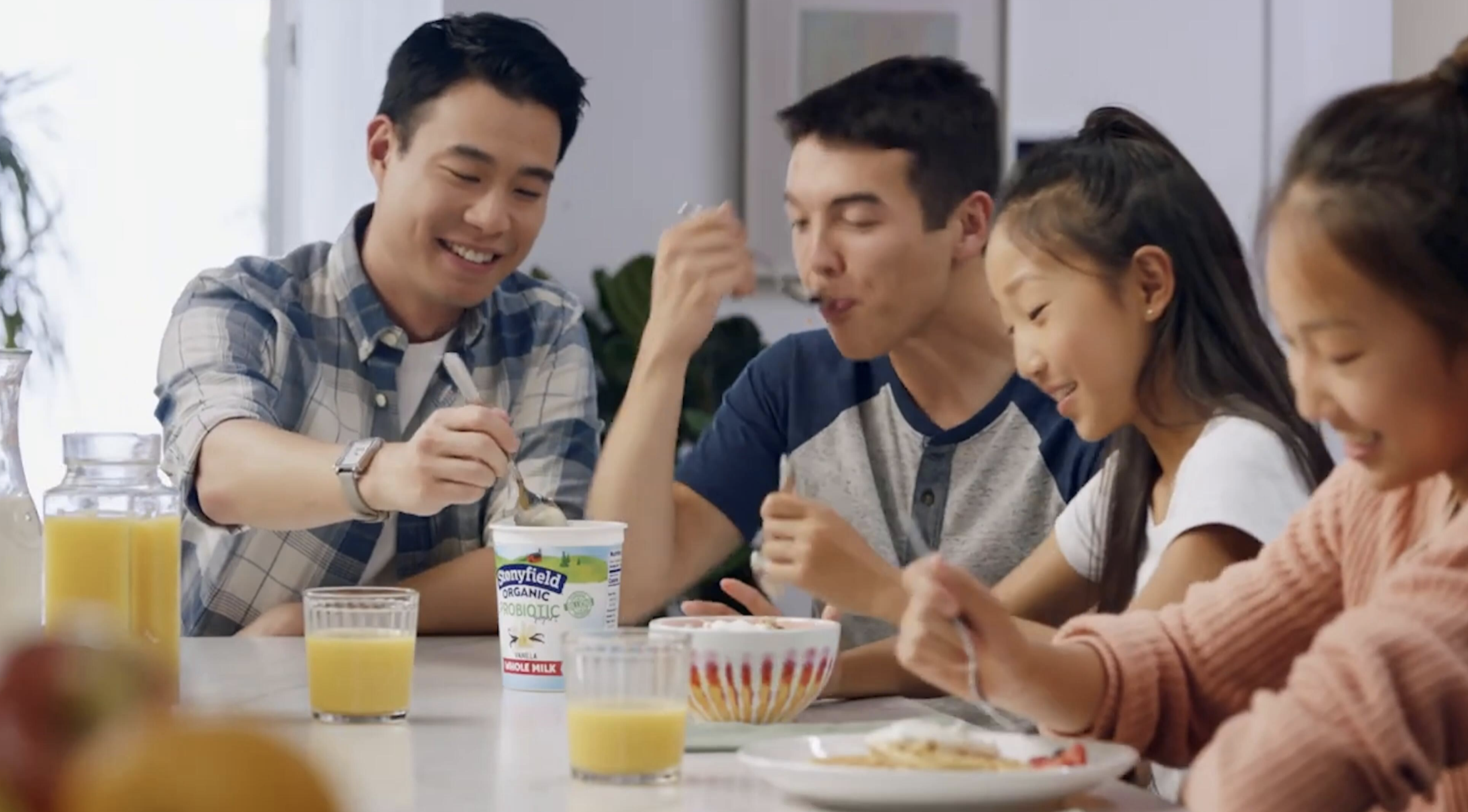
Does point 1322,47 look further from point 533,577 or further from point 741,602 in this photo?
point 533,577

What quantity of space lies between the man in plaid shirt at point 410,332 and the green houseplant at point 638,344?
3.90 ft

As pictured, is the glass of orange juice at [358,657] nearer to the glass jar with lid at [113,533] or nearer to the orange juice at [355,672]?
the orange juice at [355,672]

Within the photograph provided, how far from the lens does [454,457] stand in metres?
1.50

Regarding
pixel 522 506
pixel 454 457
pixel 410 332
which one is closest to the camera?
pixel 454 457

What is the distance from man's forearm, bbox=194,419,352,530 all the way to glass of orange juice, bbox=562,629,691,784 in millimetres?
736

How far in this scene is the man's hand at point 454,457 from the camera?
1.49 metres

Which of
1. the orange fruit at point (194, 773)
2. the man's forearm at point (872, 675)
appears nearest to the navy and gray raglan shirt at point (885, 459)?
the man's forearm at point (872, 675)

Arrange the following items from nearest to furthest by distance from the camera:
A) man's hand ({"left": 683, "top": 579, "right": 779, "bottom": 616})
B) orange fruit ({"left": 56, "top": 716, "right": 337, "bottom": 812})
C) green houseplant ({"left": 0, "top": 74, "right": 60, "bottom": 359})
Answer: orange fruit ({"left": 56, "top": 716, "right": 337, "bottom": 812}) < man's hand ({"left": 683, "top": 579, "right": 779, "bottom": 616}) < green houseplant ({"left": 0, "top": 74, "right": 60, "bottom": 359})

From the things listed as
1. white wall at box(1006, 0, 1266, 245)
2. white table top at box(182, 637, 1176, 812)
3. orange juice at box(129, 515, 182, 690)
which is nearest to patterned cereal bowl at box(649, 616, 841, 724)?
white table top at box(182, 637, 1176, 812)

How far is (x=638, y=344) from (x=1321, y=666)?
271cm

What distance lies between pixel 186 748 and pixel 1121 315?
→ 1.24 metres

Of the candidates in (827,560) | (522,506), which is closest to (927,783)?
(827,560)

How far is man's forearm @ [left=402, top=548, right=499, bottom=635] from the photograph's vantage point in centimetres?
182

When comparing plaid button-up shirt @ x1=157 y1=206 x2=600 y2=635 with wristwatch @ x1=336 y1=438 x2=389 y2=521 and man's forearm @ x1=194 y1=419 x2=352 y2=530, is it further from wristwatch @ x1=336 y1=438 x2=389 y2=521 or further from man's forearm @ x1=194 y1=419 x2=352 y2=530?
wristwatch @ x1=336 y1=438 x2=389 y2=521
